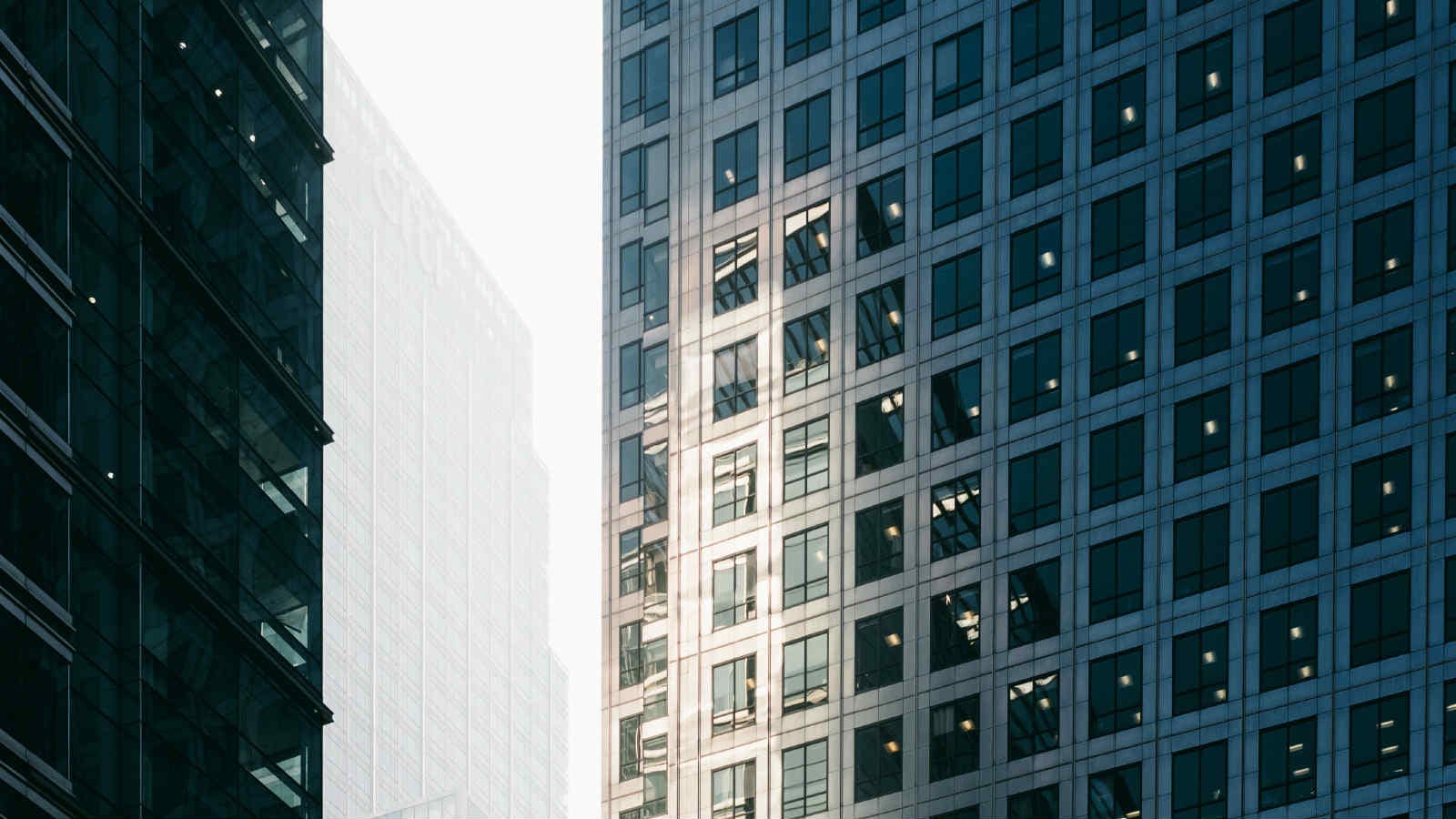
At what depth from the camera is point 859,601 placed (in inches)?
3583

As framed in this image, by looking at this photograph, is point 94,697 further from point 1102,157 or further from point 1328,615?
point 1102,157

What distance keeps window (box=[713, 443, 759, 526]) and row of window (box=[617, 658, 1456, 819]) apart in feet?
20.5

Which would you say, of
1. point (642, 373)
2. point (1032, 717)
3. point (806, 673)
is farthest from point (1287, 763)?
point (642, 373)

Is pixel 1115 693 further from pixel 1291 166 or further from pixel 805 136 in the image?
pixel 805 136

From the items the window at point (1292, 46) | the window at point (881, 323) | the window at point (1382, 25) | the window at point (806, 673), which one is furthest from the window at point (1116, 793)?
the window at point (1382, 25)

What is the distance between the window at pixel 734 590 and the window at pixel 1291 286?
21911 mm

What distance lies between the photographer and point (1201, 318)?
85.6m

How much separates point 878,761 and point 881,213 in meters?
20.6

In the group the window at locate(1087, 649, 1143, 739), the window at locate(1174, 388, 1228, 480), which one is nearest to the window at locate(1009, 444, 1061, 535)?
the window at locate(1174, 388, 1228, 480)

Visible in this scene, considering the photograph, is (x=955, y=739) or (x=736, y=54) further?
(x=736, y=54)

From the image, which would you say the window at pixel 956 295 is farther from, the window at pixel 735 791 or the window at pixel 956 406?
the window at pixel 735 791

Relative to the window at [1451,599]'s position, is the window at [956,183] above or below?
above

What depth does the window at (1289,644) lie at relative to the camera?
79750mm

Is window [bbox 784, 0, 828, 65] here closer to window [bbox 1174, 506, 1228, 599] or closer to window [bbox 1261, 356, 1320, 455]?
window [bbox 1261, 356, 1320, 455]
